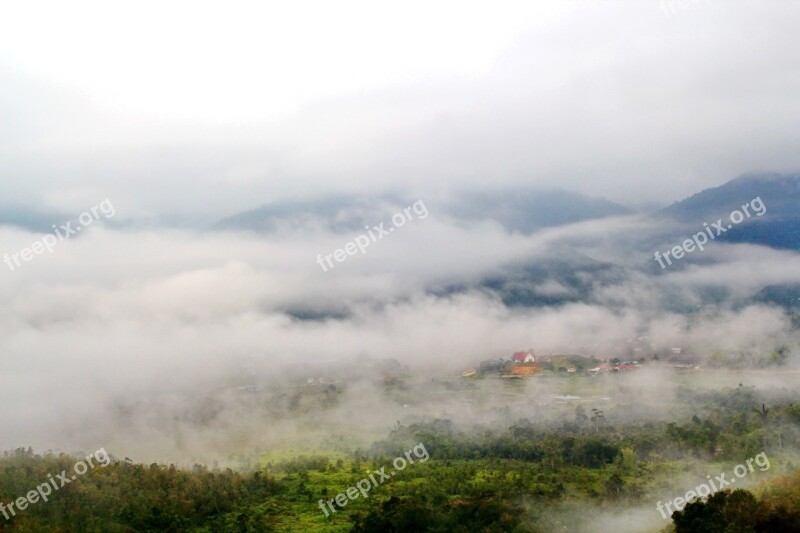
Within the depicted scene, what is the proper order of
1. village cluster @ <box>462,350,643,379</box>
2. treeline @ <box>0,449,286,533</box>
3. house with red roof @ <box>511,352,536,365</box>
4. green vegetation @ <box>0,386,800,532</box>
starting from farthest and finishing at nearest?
1. house with red roof @ <box>511,352,536,365</box>
2. village cluster @ <box>462,350,643,379</box>
3. treeline @ <box>0,449,286,533</box>
4. green vegetation @ <box>0,386,800,532</box>

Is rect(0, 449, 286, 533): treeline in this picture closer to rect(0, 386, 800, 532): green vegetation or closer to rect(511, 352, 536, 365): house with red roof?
rect(0, 386, 800, 532): green vegetation

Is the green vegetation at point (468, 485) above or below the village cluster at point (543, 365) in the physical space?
below

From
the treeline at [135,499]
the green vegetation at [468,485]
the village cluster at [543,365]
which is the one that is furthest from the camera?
the village cluster at [543,365]

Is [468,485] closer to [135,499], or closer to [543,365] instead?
[135,499]

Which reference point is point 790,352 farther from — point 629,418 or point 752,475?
point 752,475

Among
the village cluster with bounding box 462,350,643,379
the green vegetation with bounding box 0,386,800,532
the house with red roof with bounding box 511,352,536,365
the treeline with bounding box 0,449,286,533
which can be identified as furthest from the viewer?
the house with red roof with bounding box 511,352,536,365

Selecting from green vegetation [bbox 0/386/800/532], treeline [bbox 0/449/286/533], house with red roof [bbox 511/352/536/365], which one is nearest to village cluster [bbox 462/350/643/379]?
house with red roof [bbox 511/352/536/365]

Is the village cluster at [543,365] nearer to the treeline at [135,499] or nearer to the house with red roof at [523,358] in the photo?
the house with red roof at [523,358]

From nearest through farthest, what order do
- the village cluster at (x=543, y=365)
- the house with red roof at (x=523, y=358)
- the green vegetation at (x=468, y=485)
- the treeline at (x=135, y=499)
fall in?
the green vegetation at (x=468, y=485), the treeline at (x=135, y=499), the village cluster at (x=543, y=365), the house with red roof at (x=523, y=358)

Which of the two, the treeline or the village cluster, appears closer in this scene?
the treeline

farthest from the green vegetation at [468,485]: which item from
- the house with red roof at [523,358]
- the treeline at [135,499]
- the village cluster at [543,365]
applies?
the house with red roof at [523,358]

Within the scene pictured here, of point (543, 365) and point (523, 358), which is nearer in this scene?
point (543, 365)

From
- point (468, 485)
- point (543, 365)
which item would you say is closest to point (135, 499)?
point (468, 485)
